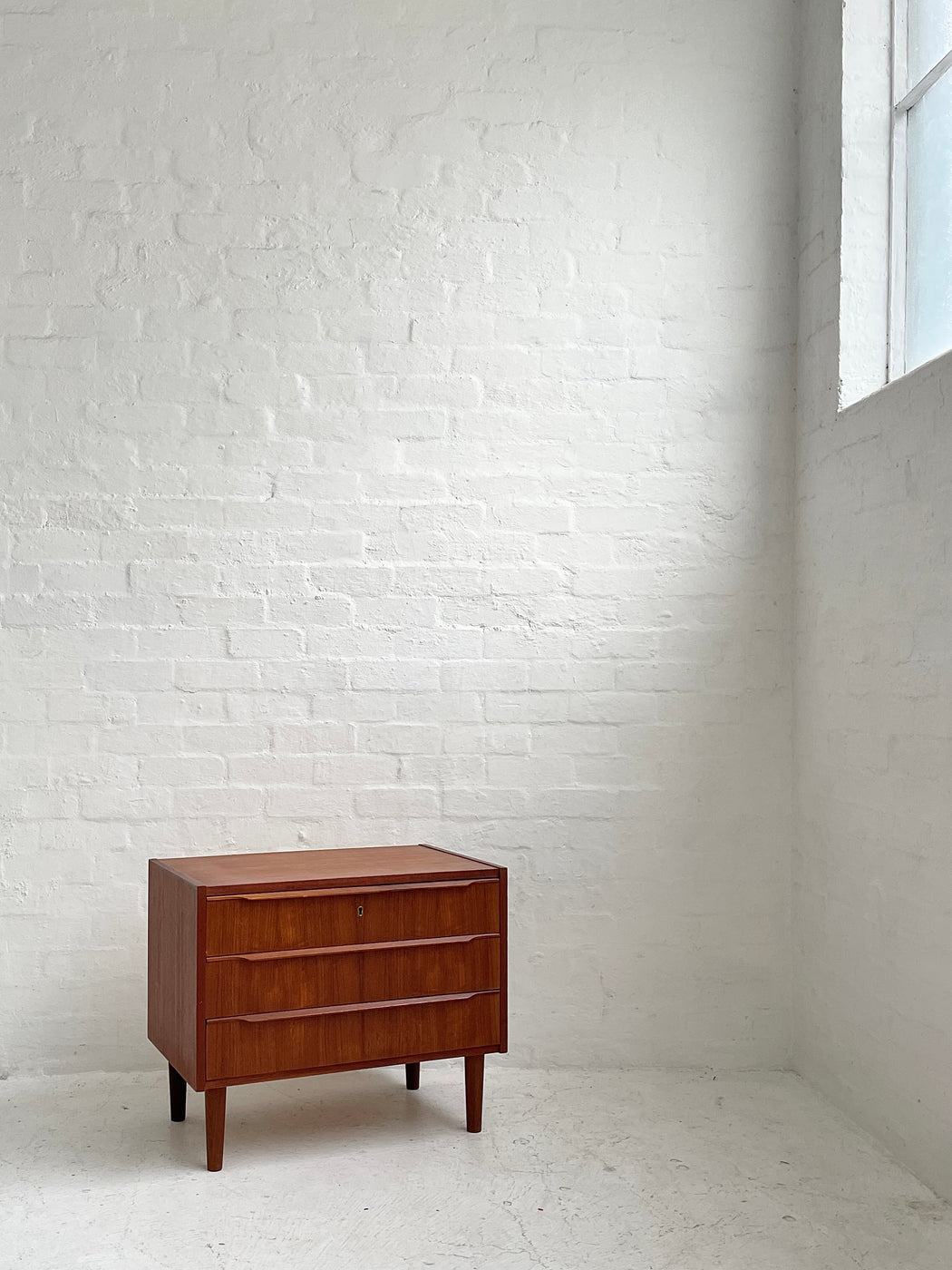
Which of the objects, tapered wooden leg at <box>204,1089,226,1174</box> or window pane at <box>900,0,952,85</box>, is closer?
tapered wooden leg at <box>204,1089,226,1174</box>

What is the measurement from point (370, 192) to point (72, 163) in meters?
0.80

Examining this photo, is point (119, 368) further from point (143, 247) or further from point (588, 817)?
point (588, 817)

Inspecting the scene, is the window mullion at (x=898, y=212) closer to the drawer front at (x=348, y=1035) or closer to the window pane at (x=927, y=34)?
the window pane at (x=927, y=34)

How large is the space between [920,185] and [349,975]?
7.91 feet

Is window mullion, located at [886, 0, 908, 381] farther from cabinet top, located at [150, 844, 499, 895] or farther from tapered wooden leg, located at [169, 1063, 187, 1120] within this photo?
tapered wooden leg, located at [169, 1063, 187, 1120]

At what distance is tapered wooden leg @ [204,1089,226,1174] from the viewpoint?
8.64 feet

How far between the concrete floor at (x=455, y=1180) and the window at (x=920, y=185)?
195 centimetres

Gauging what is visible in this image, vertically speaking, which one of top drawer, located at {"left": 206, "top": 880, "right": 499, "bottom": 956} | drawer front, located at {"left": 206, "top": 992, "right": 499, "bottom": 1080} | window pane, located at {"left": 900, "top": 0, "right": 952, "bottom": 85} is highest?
window pane, located at {"left": 900, "top": 0, "right": 952, "bottom": 85}

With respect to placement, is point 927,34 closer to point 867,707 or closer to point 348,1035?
point 867,707

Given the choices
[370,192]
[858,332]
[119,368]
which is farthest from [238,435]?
[858,332]

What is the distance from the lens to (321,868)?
9.37 ft

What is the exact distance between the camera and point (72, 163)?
3.28 meters

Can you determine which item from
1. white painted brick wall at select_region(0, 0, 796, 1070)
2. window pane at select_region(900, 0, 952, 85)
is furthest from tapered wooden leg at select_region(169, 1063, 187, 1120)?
window pane at select_region(900, 0, 952, 85)

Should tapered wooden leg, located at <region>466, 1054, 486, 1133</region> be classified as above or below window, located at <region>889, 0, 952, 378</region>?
below
